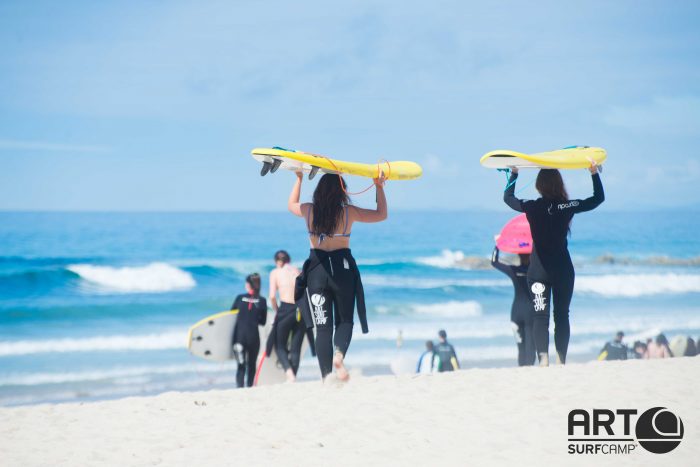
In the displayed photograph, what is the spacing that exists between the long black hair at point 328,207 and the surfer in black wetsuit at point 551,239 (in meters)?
1.40

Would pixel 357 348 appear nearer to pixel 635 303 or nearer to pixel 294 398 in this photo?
pixel 294 398

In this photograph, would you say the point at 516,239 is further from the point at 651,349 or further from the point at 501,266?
the point at 651,349

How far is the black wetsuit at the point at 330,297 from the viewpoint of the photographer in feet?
18.6

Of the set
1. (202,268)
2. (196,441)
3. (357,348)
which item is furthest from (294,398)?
(202,268)

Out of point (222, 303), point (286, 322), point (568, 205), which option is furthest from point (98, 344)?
point (568, 205)

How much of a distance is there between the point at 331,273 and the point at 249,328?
13.2 ft

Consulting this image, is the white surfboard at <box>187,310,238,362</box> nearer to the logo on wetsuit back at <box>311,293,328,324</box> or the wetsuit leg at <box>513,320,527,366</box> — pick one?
the wetsuit leg at <box>513,320,527,366</box>

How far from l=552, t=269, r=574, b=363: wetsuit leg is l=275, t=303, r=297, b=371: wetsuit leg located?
3536 millimetres

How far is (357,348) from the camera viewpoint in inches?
576

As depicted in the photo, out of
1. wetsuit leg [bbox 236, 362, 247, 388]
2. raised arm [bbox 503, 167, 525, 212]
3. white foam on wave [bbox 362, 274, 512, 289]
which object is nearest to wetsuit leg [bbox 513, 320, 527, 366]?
raised arm [bbox 503, 167, 525, 212]

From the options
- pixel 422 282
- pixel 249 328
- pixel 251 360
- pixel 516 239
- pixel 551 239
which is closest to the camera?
pixel 551 239

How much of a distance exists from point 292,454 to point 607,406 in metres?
2.00

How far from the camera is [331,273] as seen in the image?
223 inches

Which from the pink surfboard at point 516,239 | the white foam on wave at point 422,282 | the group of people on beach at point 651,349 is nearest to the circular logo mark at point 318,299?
the pink surfboard at point 516,239
